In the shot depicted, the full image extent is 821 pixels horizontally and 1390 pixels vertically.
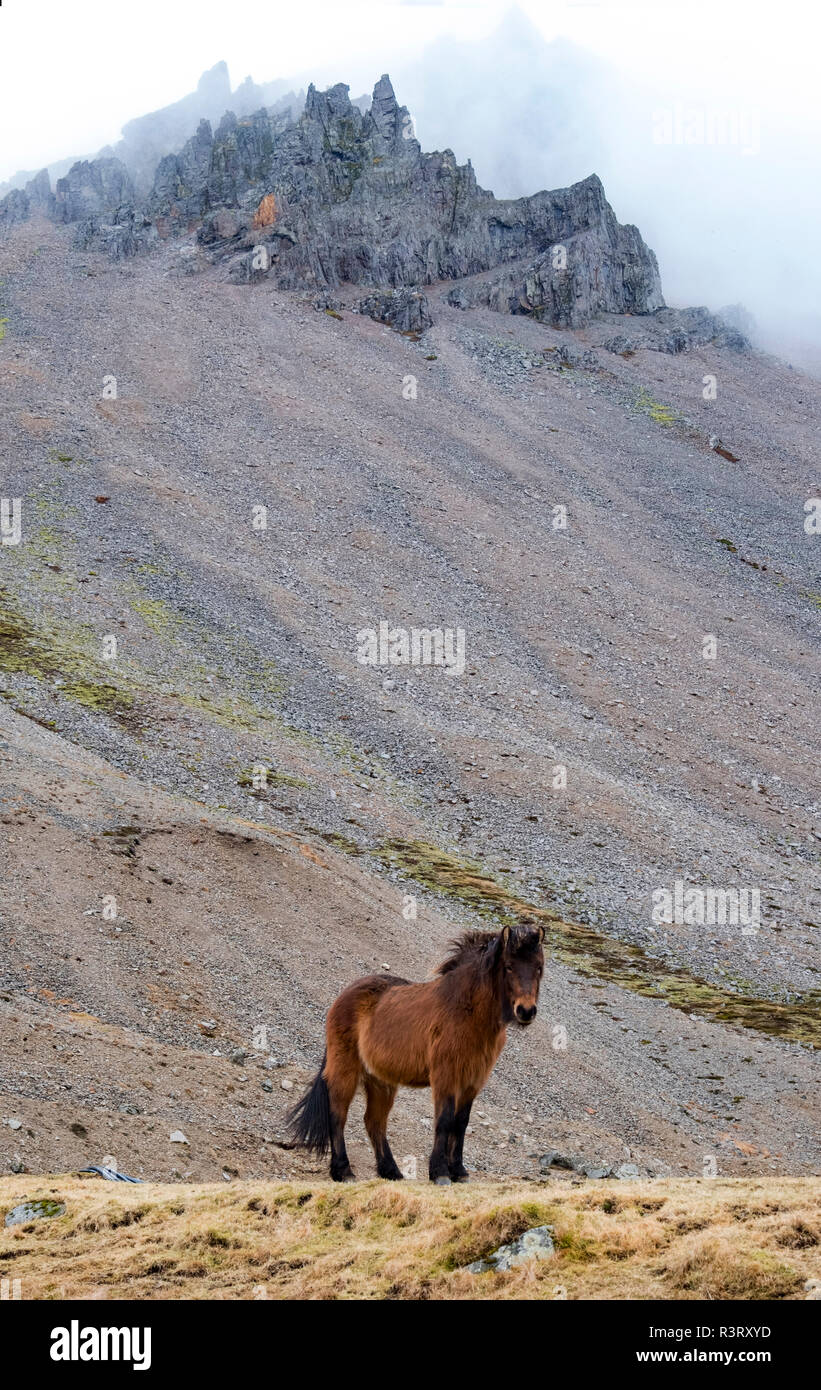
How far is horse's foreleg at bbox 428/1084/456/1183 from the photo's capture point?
10.7 meters

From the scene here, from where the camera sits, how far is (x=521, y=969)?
9977 mm

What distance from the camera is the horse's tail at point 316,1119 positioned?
39.3 ft

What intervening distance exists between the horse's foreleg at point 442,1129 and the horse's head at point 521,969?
1206 millimetres

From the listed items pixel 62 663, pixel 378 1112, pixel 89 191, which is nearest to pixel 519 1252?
pixel 378 1112

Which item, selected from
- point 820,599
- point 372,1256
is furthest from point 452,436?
point 372,1256

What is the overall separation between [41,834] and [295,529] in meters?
47.7

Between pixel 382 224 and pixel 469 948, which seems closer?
pixel 469 948

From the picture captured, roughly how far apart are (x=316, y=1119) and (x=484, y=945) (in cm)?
308

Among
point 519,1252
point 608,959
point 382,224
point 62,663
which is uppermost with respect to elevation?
point 382,224

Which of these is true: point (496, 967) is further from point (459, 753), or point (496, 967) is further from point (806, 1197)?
point (459, 753)

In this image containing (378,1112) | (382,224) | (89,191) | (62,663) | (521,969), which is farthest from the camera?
(89,191)

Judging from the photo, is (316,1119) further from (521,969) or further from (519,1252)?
(519,1252)

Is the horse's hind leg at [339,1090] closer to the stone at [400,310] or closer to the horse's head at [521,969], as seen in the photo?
the horse's head at [521,969]

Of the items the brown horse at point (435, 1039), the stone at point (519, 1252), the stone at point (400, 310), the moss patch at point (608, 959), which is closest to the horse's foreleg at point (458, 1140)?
the brown horse at point (435, 1039)
